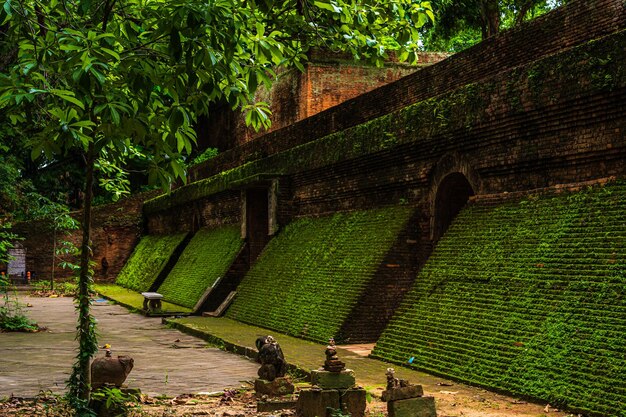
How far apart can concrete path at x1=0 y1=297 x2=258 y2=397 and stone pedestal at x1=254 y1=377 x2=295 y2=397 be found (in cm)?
76

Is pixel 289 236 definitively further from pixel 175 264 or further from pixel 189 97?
pixel 189 97

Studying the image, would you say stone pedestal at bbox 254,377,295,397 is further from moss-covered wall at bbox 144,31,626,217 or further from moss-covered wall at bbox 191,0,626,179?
moss-covered wall at bbox 191,0,626,179

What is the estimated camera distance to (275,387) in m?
6.93

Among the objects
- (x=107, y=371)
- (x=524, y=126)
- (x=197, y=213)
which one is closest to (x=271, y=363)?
(x=107, y=371)

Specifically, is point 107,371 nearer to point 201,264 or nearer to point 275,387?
point 275,387

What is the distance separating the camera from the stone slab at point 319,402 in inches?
234

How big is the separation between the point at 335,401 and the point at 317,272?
5.93 metres

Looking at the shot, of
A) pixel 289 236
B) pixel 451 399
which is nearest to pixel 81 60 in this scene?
pixel 451 399

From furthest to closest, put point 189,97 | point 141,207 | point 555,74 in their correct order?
1. point 141,207
2. point 555,74
3. point 189,97

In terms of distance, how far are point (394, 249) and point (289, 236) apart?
13.8 ft

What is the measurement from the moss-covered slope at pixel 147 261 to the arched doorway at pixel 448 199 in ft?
40.9

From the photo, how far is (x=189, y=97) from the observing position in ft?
17.6

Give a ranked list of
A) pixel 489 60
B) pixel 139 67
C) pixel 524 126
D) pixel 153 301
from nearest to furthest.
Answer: pixel 139 67 → pixel 524 126 → pixel 489 60 → pixel 153 301

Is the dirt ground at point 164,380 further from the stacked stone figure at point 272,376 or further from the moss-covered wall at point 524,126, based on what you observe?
the moss-covered wall at point 524,126
